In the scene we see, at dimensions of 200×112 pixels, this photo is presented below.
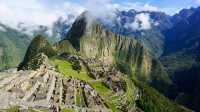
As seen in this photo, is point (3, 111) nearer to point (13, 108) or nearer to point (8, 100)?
point (13, 108)

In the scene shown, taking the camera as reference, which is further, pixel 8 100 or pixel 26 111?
pixel 8 100

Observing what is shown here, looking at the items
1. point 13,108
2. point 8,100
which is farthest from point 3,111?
point 8,100

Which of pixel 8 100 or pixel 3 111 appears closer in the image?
pixel 3 111

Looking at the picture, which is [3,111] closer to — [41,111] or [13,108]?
[13,108]

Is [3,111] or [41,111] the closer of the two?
[3,111]
